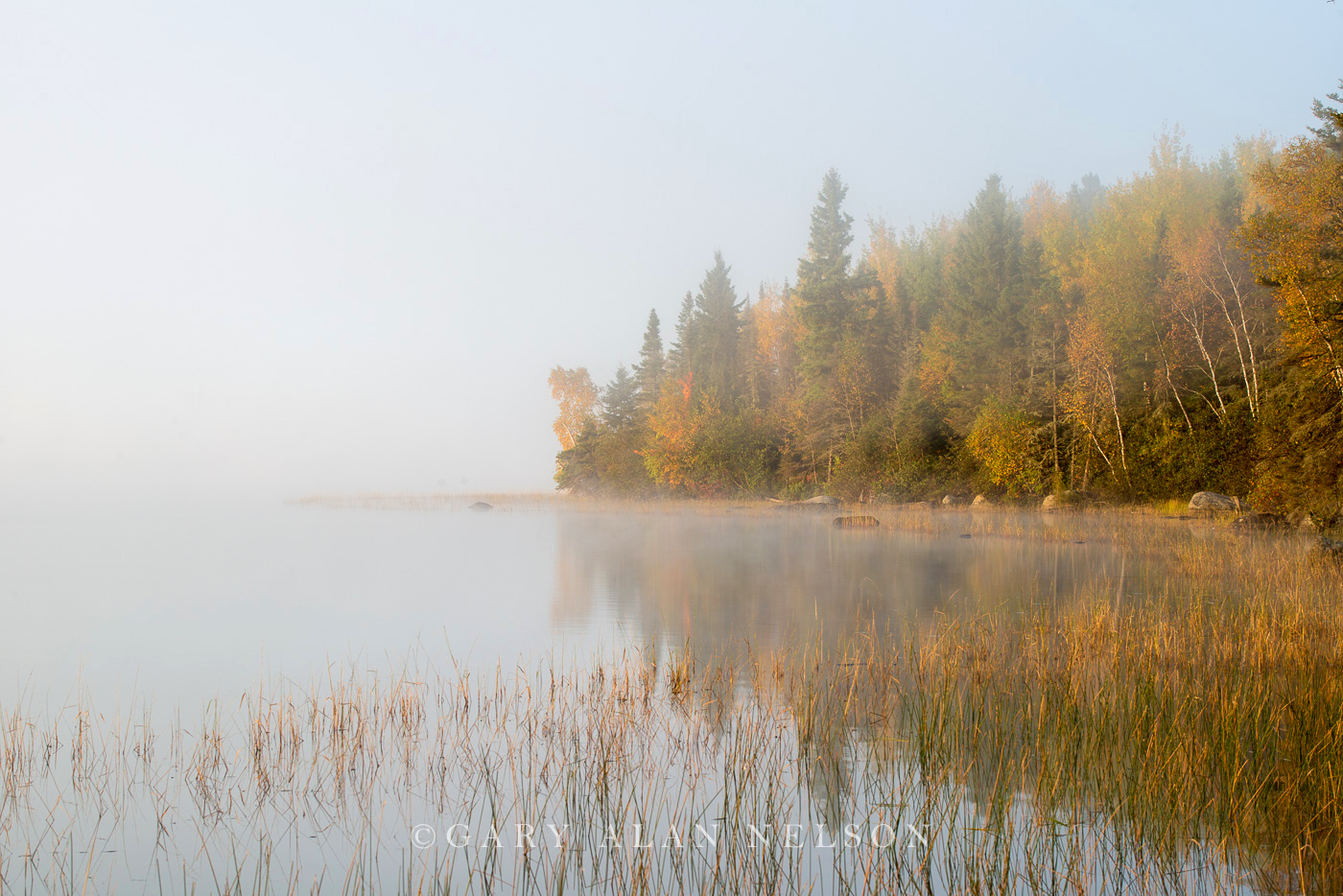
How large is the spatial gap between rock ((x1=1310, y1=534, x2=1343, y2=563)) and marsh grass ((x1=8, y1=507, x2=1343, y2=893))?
20.7 ft

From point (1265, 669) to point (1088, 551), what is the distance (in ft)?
41.2

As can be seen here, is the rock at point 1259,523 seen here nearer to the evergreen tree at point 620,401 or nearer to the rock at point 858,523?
the rock at point 858,523

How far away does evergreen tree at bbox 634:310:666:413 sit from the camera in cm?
6231

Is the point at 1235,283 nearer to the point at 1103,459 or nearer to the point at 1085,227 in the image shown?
the point at 1103,459

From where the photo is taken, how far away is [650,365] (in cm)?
6438

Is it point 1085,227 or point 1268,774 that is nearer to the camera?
point 1268,774

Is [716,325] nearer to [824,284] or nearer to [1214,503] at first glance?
[824,284]

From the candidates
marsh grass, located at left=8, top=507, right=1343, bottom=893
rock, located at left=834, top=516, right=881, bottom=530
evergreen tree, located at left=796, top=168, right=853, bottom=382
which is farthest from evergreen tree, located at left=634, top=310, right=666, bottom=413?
marsh grass, located at left=8, top=507, right=1343, bottom=893

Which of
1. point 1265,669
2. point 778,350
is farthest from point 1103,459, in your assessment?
point 1265,669

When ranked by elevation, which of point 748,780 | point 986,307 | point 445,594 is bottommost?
point 445,594

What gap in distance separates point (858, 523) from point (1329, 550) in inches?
636

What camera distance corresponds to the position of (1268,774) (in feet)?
13.4

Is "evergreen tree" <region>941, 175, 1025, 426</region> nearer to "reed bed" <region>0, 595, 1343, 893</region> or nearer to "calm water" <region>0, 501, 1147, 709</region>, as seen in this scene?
"calm water" <region>0, 501, 1147, 709</region>

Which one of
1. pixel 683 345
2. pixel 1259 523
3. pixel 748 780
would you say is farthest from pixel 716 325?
pixel 748 780
